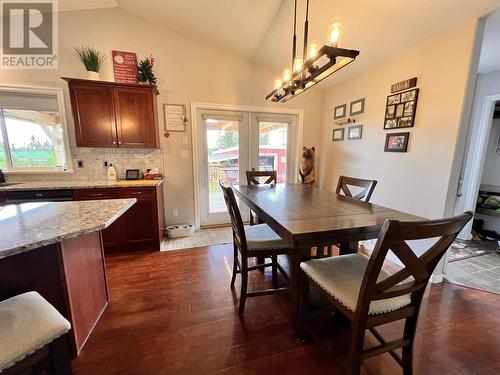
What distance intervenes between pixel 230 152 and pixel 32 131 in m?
2.71

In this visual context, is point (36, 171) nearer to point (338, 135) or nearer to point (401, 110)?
point (338, 135)

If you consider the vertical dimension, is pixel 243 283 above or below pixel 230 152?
below

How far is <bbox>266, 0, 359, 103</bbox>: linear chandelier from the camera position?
1.31m

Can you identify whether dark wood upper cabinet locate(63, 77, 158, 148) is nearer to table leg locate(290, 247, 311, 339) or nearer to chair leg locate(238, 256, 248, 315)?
chair leg locate(238, 256, 248, 315)

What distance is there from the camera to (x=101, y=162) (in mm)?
2992

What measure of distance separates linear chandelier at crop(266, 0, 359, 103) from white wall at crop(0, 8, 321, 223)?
148 centimetres

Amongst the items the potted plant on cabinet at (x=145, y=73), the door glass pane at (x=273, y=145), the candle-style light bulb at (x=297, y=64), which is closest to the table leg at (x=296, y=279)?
the candle-style light bulb at (x=297, y=64)

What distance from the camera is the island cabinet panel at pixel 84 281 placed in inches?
50.2

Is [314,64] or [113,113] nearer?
[314,64]

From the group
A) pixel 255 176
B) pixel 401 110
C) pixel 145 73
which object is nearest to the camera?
pixel 401 110

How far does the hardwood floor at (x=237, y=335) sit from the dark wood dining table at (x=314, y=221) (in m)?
0.24

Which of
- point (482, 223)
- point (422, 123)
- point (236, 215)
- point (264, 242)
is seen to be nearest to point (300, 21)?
point (422, 123)

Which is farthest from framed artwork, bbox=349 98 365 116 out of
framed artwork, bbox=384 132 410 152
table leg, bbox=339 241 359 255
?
table leg, bbox=339 241 359 255

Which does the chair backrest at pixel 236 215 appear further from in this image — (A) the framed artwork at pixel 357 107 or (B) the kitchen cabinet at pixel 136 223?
(A) the framed artwork at pixel 357 107
